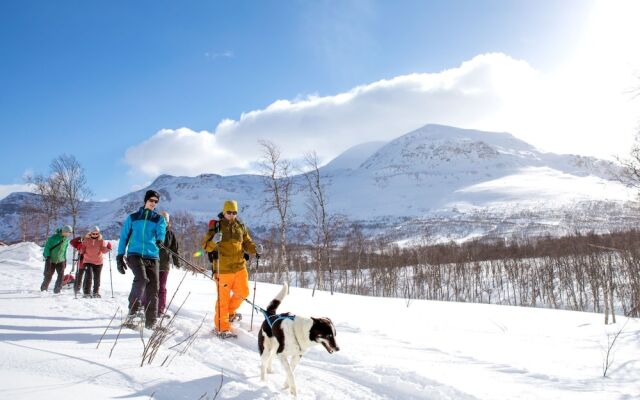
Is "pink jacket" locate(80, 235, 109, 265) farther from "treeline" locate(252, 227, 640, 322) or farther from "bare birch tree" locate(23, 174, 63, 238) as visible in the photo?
"treeline" locate(252, 227, 640, 322)

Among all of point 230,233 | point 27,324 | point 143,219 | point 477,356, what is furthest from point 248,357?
point 477,356

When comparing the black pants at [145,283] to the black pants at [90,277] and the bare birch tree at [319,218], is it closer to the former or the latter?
the black pants at [90,277]

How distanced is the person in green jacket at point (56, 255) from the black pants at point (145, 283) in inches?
188

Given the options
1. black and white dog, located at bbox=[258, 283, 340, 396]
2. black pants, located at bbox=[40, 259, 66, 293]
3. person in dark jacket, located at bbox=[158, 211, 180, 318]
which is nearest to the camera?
black and white dog, located at bbox=[258, 283, 340, 396]

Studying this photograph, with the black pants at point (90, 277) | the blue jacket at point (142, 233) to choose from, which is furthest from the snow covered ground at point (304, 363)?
the blue jacket at point (142, 233)

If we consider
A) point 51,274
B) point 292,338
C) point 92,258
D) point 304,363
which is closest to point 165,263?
point 92,258

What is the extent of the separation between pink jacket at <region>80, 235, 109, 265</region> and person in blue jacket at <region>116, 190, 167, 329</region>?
3.60 metres

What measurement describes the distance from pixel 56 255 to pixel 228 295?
6.21 metres

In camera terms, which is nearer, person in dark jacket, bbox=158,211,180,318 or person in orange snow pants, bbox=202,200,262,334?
person in orange snow pants, bbox=202,200,262,334

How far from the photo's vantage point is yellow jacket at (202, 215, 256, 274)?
20.9 ft

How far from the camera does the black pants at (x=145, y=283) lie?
6.06 metres

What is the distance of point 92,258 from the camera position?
927 centimetres

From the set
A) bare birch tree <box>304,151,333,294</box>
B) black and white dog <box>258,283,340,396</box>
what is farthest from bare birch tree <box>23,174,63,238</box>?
black and white dog <box>258,283,340,396</box>

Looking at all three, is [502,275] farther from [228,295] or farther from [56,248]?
[228,295]
